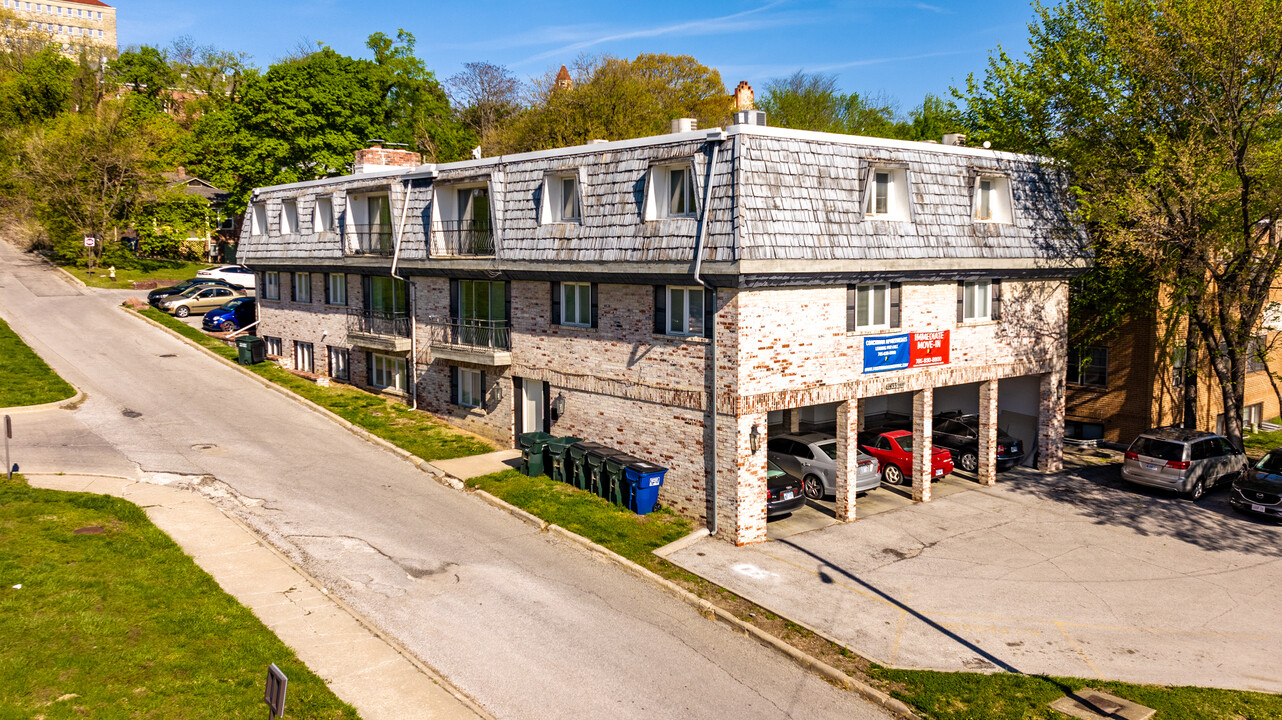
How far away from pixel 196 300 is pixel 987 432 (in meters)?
37.2

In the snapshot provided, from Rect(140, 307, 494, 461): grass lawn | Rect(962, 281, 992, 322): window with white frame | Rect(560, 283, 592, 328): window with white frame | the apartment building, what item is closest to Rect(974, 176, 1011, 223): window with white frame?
Rect(962, 281, 992, 322): window with white frame

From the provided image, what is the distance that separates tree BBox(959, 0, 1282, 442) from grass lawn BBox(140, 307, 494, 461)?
18.5m

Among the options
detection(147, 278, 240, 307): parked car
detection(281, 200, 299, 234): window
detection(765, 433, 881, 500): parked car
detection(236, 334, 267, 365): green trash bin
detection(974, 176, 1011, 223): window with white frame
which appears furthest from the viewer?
detection(147, 278, 240, 307): parked car

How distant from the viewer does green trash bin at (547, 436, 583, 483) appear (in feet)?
68.5

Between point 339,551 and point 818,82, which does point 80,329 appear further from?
point 818,82

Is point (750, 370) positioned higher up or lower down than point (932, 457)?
higher up

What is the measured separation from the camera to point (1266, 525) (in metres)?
20.0

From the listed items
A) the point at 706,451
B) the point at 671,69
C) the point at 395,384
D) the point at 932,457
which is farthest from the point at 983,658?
the point at 671,69

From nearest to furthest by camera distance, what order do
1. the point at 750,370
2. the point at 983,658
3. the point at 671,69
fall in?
the point at 983,658 < the point at 750,370 < the point at 671,69

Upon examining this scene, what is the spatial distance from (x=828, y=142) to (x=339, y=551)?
43.8ft

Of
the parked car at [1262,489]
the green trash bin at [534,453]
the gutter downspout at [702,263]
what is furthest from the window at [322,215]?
the parked car at [1262,489]

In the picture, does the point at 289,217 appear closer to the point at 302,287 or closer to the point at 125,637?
the point at 302,287

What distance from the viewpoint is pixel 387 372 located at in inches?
1187

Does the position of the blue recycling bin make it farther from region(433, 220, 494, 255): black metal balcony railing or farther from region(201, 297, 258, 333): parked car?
region(201, 297, 258, 333): parked car
